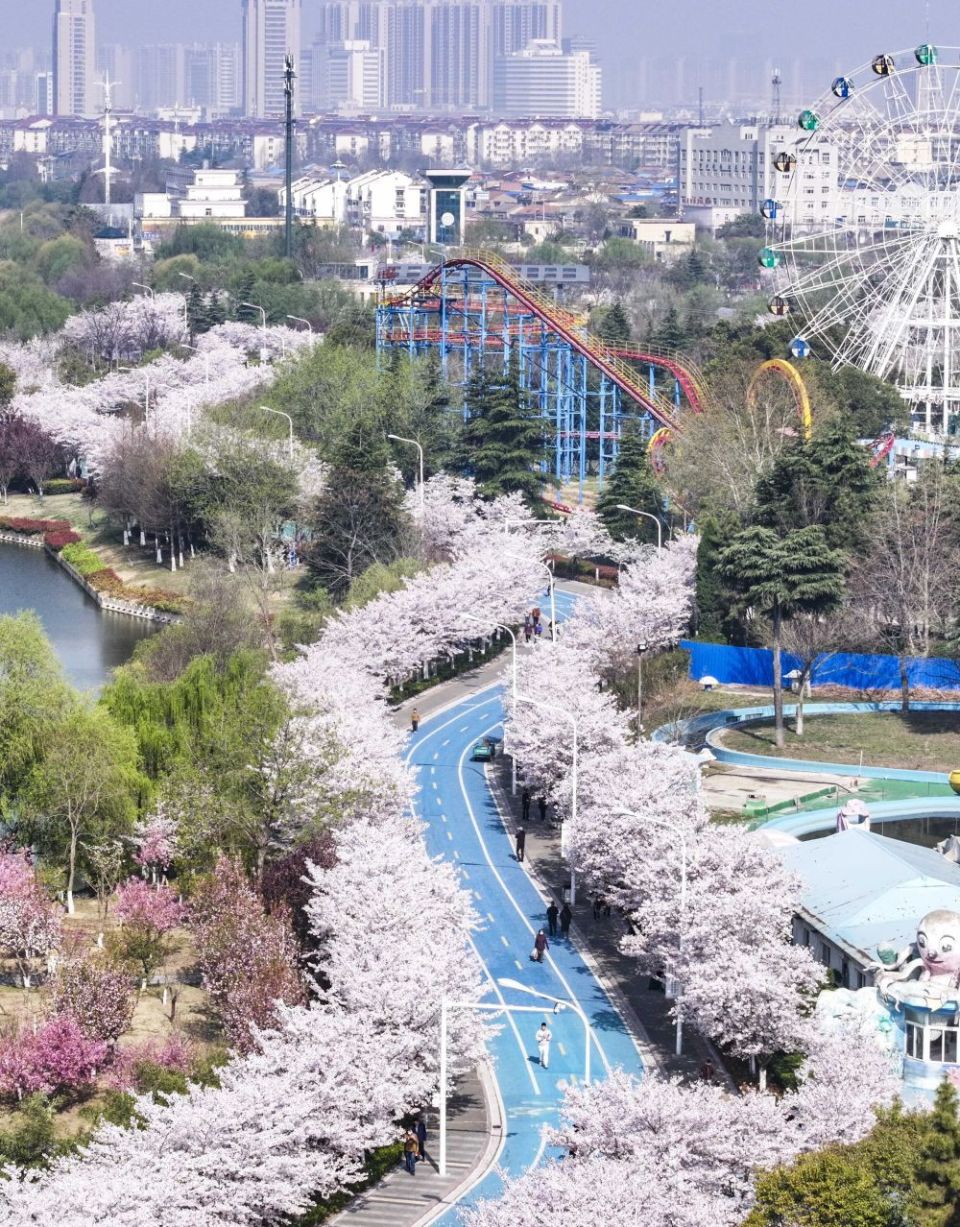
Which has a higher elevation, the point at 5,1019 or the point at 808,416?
the point at 808,416

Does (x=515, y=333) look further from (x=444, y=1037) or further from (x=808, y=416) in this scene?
(x=444, y=1037)

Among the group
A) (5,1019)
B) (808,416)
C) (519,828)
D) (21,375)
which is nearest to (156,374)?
(21,375)

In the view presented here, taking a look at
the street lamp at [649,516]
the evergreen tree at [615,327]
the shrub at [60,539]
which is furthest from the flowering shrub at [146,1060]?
the evergreen tree at [615,327]

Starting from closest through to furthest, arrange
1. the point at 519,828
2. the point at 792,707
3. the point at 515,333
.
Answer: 1. the point at 519,828
2. the point at 792,707
3. the point at 515,333

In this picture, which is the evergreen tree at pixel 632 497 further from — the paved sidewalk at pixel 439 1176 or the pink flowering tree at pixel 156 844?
the paved sidewalk at pixel 439 1176

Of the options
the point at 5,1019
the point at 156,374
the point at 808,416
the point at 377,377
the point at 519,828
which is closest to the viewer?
the point at 5,1019

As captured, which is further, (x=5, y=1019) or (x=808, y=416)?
(x=808, y=416)
